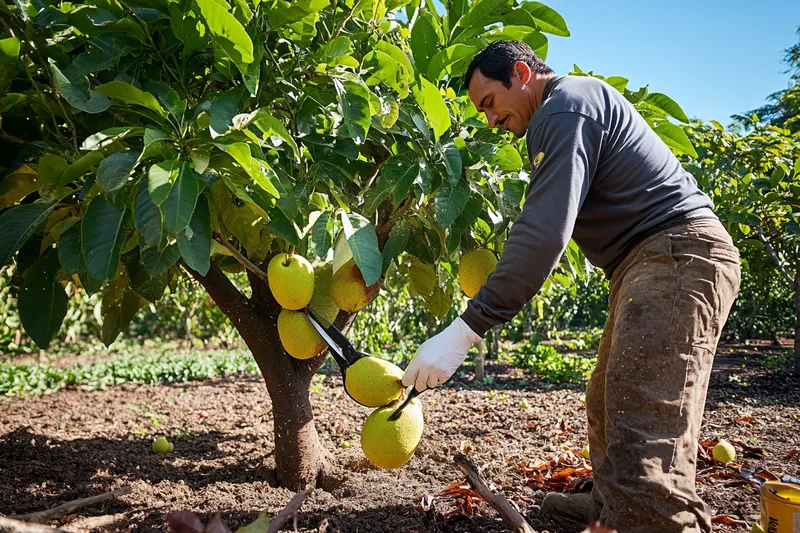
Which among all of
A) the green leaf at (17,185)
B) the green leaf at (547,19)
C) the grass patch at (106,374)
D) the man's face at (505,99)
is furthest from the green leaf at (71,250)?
the grass patch at (106,374)

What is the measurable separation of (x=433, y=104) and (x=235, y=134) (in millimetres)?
597

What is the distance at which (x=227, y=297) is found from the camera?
98.0 inches

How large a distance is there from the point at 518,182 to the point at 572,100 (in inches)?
14.8

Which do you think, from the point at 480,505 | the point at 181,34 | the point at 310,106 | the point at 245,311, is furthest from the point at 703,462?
the point at 181,34

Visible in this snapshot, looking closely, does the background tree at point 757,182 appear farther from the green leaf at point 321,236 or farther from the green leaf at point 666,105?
the green leaf at point 321,236

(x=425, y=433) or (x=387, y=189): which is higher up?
(x=387, y=189)

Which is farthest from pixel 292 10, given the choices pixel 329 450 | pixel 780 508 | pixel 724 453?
pixel 724 453

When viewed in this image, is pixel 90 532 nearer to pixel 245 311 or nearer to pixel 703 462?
pixel 245 311

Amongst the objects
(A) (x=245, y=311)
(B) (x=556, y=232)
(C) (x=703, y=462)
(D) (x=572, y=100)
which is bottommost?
(C) (x=703, y=462)

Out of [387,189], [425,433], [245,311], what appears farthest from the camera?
[425,433]

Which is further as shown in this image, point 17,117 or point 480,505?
point 480,505

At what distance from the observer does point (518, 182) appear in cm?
204

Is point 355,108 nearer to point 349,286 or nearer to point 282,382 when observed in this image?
point 349,286

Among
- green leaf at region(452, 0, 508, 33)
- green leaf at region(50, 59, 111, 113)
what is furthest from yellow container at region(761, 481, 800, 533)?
green leaf at region(50, 59, 111, 113)
